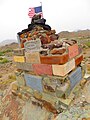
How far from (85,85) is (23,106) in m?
1.52

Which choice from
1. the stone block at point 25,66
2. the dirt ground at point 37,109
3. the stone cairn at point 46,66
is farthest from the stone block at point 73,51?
the stone block at point 25,66

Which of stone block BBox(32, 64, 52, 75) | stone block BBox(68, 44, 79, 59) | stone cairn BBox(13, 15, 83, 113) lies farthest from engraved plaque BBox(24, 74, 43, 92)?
stone block BBox(68, 44, 79, 59)

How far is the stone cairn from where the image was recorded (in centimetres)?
380

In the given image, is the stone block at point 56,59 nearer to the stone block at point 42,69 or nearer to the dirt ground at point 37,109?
the stone block at point 42,69

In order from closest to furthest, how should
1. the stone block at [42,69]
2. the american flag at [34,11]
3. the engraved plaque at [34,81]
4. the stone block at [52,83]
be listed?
the stone block at [52,83] < the stone block at [42,69] < the engraved plaque at [34,81] < the american flag at [34,11]

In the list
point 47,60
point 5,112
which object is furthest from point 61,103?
point 5,112

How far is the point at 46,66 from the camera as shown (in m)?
3.95

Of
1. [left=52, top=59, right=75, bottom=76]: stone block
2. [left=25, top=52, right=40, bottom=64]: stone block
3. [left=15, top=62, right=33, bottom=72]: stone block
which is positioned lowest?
[left=15, top=62, right=33, bottom=72]: stone block

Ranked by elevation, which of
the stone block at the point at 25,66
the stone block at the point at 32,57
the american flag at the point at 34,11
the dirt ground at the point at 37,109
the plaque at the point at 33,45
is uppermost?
the american flag at the point at 34,11

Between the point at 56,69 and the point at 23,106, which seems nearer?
the point at 56,69

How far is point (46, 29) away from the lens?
4762 mm

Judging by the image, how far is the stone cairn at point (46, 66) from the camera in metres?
3.80

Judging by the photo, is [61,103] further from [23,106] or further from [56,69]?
[23,106]

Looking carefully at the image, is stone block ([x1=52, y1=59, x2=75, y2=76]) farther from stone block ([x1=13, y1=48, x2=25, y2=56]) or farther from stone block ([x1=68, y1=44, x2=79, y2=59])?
stone block ([x1=13, y1=48, x2=25, y2=56])
